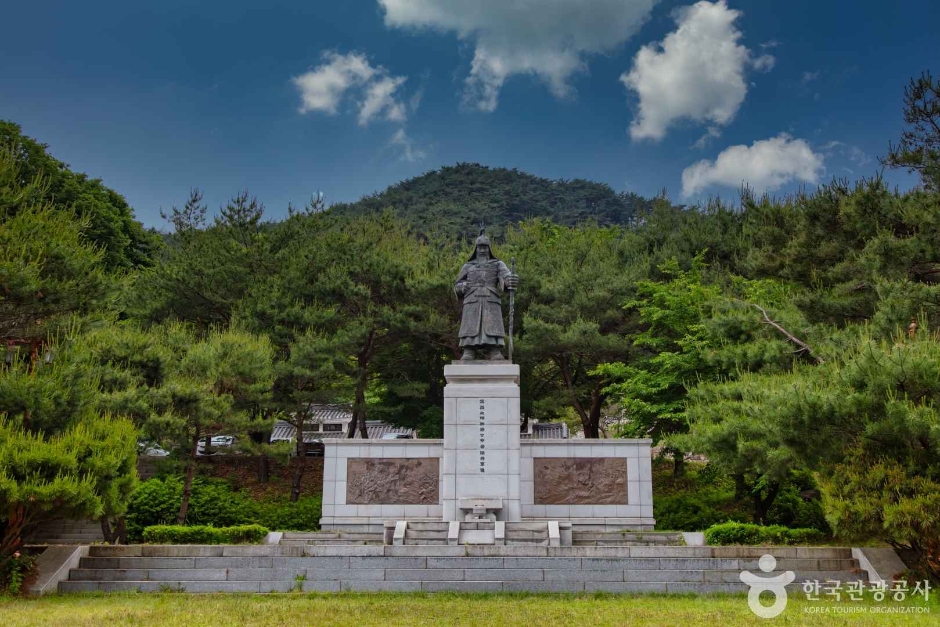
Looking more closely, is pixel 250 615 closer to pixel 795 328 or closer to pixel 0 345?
pixel 0 345

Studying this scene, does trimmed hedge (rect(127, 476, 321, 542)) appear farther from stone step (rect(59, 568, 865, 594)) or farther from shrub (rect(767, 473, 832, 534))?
shrub (rect(767, 473, 832, 534))

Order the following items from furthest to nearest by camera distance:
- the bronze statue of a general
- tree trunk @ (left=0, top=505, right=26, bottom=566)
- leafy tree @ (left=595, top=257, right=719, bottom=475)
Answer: leafy tree @ (left=595, top=257, right=719, bottom=475) → the bronze statue of a general → tree trunk @ (left=0, top=505, right=26, bottom=566)

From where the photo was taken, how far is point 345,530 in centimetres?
1388

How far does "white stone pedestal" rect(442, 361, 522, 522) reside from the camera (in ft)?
42.6

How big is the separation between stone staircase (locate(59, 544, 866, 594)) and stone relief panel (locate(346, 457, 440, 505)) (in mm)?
4391

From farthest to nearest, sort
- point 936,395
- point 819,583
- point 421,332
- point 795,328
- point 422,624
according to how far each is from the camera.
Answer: point 421,332 < point 795,328 < point 819,583 < point 936,395 < point 422,624

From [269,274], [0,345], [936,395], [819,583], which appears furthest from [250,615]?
[269,274]

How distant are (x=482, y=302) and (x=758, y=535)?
6.00 m

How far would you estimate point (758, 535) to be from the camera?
1119 cm

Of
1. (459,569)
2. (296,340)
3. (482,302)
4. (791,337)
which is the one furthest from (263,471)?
(791,337)

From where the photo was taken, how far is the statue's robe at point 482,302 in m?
13.8

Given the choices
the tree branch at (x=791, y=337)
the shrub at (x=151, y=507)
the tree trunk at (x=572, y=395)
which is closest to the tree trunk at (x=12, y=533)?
the shrub at (x=151, y=507)

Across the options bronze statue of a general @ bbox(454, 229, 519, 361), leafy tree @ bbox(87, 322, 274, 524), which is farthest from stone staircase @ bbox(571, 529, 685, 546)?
leafy tree @ bbox(87, 322, 274, 524)

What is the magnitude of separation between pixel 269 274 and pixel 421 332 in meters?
4.63
